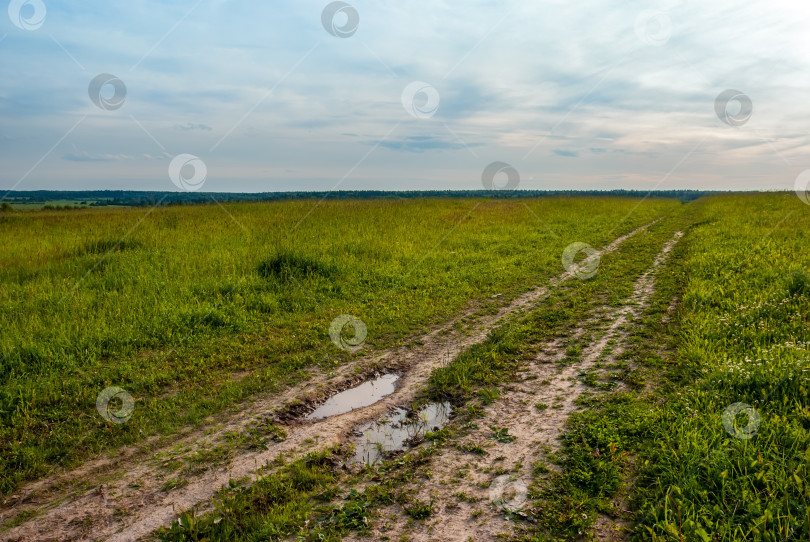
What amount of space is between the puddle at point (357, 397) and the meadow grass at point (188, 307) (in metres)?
0.73

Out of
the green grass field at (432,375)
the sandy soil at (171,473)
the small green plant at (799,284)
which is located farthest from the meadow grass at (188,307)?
the small green plant at (799,284)

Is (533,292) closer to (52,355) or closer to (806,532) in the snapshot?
(806,532)

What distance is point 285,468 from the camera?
12.0 feet

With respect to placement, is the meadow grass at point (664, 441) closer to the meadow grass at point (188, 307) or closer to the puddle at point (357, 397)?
the puddle at point (357, 397)

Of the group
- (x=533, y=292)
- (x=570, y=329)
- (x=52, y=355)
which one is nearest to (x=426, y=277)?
(x=533, y=292)

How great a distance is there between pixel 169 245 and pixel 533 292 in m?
9.53

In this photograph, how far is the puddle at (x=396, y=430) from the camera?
399 cm

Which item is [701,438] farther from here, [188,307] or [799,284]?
[188,307]

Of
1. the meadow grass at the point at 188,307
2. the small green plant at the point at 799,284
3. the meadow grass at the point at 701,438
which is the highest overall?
the meadow grass at the point at 188,307

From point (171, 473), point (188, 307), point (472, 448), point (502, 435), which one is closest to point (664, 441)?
point (502, 435)

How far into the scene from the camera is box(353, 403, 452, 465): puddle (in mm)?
3992

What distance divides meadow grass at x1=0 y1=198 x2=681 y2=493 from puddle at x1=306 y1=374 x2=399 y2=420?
0.73 metres

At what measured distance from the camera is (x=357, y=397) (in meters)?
5.16

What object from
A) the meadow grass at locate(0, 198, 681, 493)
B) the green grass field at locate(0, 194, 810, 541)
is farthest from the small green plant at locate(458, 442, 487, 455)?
the meadow grass at locate(0, 198, 681, 493)
